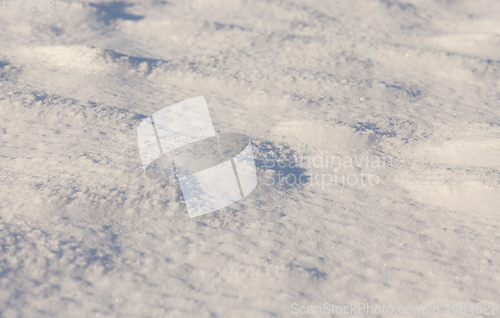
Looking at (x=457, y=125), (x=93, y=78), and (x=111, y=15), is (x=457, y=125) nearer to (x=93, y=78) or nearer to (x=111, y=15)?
(x=93, y=78)

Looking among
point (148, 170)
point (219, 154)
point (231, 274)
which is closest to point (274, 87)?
point (219, 154)

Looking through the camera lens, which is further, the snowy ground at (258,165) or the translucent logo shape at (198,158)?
the translucent logo shape at (198,158)

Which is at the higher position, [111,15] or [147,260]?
[111,15]

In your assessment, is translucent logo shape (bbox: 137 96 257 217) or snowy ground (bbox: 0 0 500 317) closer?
snowy ground (bbox: 0 0 500 317)
